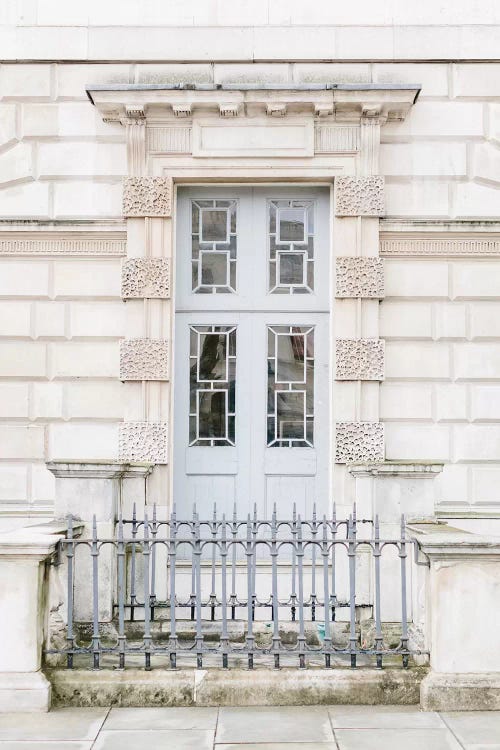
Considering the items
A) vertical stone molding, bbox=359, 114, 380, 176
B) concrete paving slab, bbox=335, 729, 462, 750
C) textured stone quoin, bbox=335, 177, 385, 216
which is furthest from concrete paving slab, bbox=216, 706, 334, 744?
vertical stone molding, bbox=359, 114, 380, 176

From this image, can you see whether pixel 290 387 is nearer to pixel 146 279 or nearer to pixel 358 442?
pixel 358 442

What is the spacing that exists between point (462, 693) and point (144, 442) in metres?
4.23

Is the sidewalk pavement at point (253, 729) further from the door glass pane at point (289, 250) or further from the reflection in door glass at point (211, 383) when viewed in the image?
the door glass pane at point (289, 250)

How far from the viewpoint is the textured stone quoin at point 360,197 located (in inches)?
354

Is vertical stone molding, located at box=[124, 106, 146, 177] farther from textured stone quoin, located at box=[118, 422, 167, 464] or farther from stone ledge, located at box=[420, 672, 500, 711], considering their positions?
Result: stone ledge, located at box=[420, 672, 500, 711]

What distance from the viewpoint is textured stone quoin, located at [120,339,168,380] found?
8.92 meters

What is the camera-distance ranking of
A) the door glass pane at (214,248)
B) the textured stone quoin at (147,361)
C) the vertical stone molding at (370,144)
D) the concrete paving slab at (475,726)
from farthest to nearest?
the door glass pane at (214,248) → the vertical stone molding at (370,144) → the textured stone quoin at (147,361) → the concrete paving slab at (475,726)

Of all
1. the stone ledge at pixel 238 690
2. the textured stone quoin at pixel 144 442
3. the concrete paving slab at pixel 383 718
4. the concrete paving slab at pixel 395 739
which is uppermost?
the textured stone quoin at pixel 144 442

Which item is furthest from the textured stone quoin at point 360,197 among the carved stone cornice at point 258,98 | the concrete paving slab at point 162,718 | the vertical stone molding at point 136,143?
the concrete paving slab at point 162,718

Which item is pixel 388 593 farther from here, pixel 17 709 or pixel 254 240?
pixel 254 240

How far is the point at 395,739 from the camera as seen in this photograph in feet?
17.3

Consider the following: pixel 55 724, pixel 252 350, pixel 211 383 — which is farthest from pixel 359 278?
pixel 55 724

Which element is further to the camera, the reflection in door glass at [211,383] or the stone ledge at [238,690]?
the reflection in door glass at [211,383]

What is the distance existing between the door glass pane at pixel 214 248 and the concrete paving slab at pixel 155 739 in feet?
16.3
